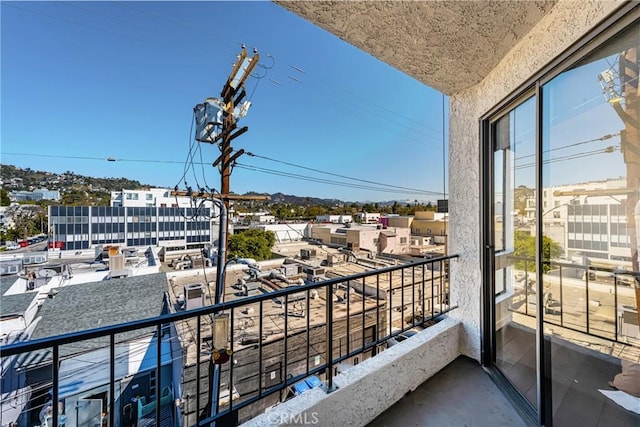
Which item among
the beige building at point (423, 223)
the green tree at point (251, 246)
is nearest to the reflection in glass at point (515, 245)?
the green tree at point (251, 246)

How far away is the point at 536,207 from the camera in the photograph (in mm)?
1272

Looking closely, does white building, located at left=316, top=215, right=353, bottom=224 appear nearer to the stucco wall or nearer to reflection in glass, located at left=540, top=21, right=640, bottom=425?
the stucco wall

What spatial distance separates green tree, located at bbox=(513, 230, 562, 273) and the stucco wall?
295 mm

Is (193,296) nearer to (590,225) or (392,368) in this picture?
(392,368)

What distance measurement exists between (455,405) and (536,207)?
1242 mm

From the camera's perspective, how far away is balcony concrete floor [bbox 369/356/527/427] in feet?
4.47

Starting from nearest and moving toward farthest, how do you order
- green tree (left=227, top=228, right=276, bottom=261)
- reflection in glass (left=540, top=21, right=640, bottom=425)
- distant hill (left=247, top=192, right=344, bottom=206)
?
reflection in glass (left=540, top=21, right=640, bottom=425), green tree (left=227, top=228, right=276, bottom=261), distant hill (left=247, top=192, right=344, bottom=206)

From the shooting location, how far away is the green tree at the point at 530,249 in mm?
1155

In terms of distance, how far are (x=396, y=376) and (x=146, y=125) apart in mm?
22907

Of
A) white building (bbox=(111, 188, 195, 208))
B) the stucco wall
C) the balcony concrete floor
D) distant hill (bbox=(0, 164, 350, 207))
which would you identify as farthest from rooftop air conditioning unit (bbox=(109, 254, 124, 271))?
white building (bbox=(111, 188, 195, 208))

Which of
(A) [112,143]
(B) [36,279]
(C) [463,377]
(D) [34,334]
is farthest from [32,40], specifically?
(A) [112,143]

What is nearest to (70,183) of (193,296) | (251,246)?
(251,246)

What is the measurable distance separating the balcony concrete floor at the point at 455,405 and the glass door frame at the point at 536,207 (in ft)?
0.26

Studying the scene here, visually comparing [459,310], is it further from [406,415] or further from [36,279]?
[36,279]
